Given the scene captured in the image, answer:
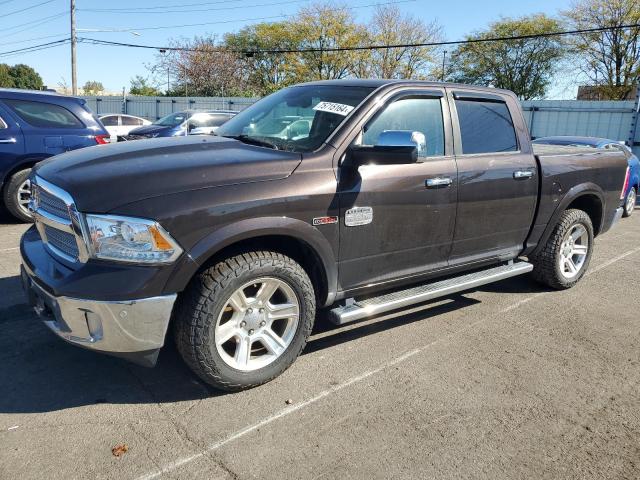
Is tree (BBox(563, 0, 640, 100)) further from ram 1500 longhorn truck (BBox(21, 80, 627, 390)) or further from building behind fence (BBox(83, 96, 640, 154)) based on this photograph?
ram 1500 longhorn truck (BBox(21, 80, 627, 390))

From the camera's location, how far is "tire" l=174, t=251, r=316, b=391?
3.04 metres

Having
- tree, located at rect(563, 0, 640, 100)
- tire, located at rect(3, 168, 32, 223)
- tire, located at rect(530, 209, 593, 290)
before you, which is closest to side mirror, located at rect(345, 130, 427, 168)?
tire, located at rect(530, 209, 593, 290)

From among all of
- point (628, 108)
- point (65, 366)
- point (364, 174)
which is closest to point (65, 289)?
point (65, 366)

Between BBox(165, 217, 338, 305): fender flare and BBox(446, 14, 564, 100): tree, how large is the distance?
44.9m

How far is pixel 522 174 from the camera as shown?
4660 mm

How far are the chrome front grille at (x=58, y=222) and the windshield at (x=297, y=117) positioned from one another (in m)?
1.34

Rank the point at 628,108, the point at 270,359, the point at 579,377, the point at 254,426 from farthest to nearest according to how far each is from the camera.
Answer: the point at 628,108
the point at 579,377
the point at 270,359
the point at 254,426

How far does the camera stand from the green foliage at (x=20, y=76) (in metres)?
74.2

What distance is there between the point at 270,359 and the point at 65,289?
49.4 inches

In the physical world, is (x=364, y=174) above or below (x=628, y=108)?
below

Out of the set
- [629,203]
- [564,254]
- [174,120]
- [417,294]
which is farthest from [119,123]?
[417,294]

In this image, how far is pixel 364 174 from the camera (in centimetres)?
359

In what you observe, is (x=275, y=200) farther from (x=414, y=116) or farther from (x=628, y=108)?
(x=628, y=108)

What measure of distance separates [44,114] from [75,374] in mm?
5455
